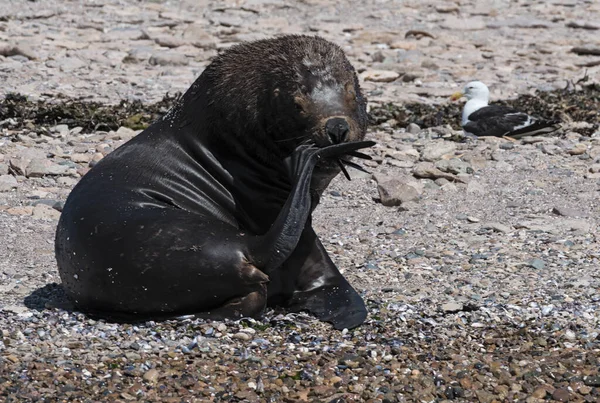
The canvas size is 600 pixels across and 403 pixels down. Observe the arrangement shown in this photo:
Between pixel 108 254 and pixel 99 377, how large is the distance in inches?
28.4

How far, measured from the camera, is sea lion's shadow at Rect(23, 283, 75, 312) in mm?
5527

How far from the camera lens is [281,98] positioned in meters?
5.54

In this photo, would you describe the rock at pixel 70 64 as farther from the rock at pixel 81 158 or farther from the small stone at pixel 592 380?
the small stone at pixel 592 380

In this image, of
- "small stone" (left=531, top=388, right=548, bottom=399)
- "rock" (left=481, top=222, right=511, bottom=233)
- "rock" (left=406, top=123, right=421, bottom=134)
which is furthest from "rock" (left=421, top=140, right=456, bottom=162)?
"small stone" (left=531, top=388, right=548, bottom=399)

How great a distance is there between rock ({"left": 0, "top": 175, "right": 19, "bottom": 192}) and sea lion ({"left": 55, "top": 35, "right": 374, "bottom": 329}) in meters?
2.37

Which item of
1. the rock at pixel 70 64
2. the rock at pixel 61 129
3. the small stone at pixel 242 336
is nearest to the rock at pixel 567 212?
the small stone at pixel 242 336

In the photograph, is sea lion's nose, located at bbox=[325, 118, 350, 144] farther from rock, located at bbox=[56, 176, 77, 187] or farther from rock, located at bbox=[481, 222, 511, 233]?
rock, located at bbox=[56, 176, 77, 187]

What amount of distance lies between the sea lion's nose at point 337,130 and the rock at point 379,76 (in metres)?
6.67

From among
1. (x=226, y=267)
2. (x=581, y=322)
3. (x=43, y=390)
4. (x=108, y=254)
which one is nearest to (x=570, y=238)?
(x=581, y=322)

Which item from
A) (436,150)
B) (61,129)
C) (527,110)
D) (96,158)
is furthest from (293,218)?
(527,110)

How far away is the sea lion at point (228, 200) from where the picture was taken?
5.16 metres

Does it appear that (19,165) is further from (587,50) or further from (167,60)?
(587,50)

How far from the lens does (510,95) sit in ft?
38.4

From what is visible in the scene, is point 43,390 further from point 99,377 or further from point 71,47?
point 71,47
